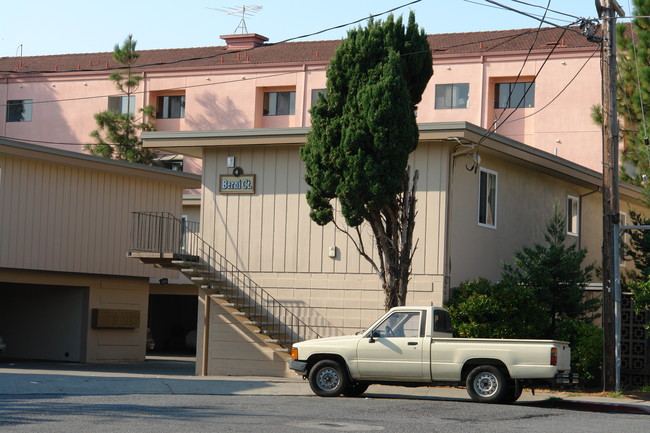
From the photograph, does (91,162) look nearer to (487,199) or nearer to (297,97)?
(487,199)

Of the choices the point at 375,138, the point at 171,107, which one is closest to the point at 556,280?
the point at 375,138

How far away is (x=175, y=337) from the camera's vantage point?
4309 cm

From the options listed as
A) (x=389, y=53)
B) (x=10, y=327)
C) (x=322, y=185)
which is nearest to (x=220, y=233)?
(x=322, y=185)

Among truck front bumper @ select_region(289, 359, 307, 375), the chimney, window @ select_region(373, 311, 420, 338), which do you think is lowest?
truck front bumper @ select_region(289, 359, 307, 375)

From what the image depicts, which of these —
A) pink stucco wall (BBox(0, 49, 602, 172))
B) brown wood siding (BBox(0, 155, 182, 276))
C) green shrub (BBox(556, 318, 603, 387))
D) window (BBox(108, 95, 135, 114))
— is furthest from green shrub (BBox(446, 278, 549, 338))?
window (BBox(108, 95, 135, 114))

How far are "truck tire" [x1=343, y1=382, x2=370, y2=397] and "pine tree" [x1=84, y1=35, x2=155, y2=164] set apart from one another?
99.4 ft

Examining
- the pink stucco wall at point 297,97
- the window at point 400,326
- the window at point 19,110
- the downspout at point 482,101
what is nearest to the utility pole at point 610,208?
the window at point 400,326

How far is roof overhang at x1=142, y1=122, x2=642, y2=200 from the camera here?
73.0 feet

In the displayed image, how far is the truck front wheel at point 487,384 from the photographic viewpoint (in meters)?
17.5

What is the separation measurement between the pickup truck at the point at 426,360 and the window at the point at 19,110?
4069 centimetres

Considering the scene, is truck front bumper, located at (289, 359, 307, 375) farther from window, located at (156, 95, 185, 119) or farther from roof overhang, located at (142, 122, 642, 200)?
window, located at (156, 95, 185, 119)

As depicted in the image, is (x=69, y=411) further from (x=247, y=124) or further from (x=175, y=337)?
(x=247, y=124)

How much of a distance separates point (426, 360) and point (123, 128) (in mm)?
33168

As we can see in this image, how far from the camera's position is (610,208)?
2059 cm
